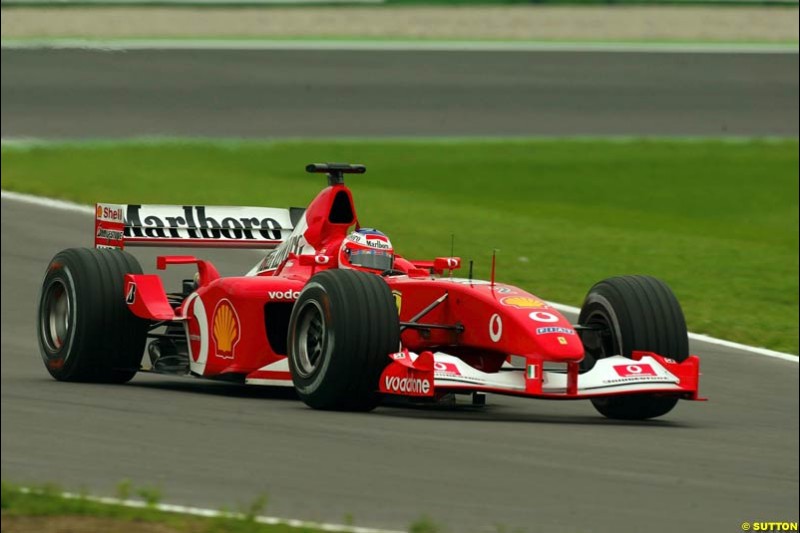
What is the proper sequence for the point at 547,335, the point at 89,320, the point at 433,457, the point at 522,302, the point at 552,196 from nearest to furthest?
1. the point at 89,320
2. the point at 522,302
3. the point at 547,335
4. the point at 552,196
5. the point at 433,457

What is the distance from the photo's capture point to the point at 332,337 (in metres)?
7.04

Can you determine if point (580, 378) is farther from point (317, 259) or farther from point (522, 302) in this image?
point (317, 259)

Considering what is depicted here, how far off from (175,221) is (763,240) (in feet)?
20.0

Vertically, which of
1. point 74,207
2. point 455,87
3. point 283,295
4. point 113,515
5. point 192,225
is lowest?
point 113,515

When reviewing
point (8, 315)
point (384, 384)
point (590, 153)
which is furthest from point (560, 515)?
point (8, 315)

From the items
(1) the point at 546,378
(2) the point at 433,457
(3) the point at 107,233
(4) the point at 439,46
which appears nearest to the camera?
(3) the point at 107,233

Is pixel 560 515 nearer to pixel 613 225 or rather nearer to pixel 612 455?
pixel 612 455

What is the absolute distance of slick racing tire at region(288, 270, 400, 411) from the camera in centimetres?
675

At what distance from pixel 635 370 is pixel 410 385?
1589 millimetres

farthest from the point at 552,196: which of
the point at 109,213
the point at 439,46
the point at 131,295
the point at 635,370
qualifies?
the point at 439,46

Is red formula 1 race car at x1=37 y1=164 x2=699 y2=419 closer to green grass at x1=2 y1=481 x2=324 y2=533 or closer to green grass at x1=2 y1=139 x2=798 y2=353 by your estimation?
green grass at x1=2 y1=139 x2=798 y2=353

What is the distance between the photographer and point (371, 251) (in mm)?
5816

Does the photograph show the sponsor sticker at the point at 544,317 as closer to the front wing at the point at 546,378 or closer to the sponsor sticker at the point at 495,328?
the front wing at the point at 546,378

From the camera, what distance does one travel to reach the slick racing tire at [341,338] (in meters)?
6.75
